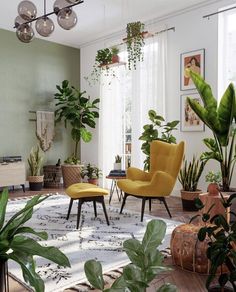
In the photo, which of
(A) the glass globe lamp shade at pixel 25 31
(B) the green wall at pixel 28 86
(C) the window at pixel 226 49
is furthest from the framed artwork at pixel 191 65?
(B) the green wall at pixel 28 86

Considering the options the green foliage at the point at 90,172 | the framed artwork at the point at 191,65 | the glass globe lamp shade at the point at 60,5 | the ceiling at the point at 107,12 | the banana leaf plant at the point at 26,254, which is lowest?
the green foliage at the point at 90,172

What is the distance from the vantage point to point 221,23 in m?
4.84

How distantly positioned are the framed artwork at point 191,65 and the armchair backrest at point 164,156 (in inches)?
52.8

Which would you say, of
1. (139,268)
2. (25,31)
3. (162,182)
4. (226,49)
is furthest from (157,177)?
(139,268)

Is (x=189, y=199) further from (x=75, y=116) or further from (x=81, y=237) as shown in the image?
(x=75, y=116)

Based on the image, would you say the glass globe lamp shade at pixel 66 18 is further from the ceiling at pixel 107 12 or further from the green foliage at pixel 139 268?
the green foliage at pixel 139 268

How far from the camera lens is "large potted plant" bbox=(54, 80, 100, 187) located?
6469 millimetres

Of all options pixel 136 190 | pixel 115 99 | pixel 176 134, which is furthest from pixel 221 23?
pixel 136 190

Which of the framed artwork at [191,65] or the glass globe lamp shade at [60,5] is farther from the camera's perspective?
the framed artwork at [191,65]

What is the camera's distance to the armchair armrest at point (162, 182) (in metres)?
3.76

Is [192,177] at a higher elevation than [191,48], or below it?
below

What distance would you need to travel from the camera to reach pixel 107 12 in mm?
5406

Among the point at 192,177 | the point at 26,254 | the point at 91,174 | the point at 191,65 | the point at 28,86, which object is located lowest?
the point at 91,174

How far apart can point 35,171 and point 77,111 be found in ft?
5.03
